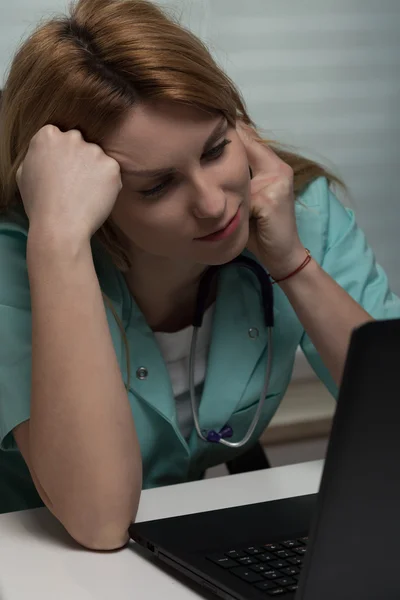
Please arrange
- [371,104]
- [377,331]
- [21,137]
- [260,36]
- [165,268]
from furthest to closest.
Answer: [371,104]
[260,36]
[165,268]
[21,137]
[377,331]

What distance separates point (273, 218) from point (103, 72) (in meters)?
0.32

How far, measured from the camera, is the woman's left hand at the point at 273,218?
4.28 feet

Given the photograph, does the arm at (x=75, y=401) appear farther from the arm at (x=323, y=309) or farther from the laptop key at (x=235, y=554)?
the arm at (x=323, y=309)

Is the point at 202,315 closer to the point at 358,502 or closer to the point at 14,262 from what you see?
the point at 14,262

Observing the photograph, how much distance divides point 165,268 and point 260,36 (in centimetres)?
78

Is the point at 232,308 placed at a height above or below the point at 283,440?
above

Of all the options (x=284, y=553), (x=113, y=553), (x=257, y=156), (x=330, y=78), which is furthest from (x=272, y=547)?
(x=330, y=78)

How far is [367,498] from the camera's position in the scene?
660mm

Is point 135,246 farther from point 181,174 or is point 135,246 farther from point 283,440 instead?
point 283,440

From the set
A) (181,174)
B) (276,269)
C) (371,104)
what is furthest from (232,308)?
(371,104)

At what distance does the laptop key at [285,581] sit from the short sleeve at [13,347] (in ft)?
1.41

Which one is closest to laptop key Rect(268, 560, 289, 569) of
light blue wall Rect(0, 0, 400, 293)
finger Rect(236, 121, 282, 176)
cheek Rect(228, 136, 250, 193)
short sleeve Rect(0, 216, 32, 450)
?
short sleeve Rect(0, 216, 32, 450)

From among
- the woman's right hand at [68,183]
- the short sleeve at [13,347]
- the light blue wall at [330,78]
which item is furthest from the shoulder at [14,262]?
the light blue wall at [330,78]

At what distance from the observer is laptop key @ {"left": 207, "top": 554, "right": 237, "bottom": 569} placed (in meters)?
0.87
